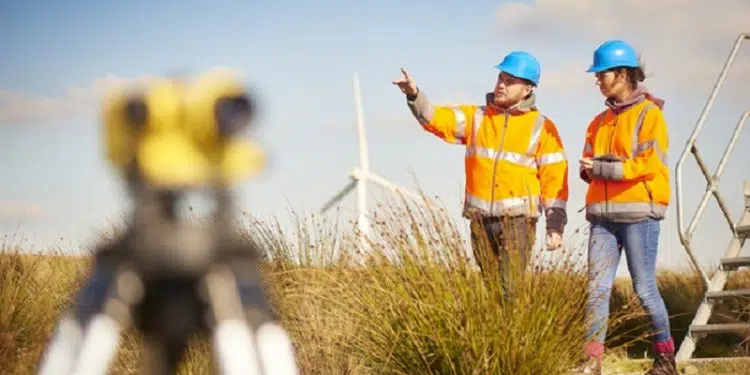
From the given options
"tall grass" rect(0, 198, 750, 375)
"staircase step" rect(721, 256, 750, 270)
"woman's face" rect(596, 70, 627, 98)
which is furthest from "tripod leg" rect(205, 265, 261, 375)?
"staircase step" rect(721, 256, 750, 270)

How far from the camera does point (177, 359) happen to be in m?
1.86

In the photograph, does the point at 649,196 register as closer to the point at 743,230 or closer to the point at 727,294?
the point at 727,294

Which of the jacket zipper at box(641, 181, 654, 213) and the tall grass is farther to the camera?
the jacket zipper at box(641, 181, 654, 213)

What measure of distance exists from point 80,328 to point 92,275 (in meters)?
0.11

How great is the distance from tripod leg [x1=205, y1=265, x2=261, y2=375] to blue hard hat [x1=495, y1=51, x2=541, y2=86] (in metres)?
4.18

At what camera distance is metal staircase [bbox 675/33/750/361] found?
288 inches

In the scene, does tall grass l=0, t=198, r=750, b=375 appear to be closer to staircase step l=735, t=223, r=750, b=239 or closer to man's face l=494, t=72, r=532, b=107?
man's face l=494, t=72, r=532, b=107

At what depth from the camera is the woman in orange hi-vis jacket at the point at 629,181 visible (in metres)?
5.86

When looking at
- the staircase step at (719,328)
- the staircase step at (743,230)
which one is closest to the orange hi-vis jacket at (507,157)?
the staircase step at (719,328)

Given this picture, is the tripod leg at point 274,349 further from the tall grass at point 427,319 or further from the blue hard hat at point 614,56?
the blue hard hat at point 614,56

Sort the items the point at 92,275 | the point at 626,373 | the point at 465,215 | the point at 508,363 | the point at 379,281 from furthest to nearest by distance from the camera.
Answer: the point at 626,373, the point at 465,215, the point at 379,281, the point at 508,363, the point at 92,275

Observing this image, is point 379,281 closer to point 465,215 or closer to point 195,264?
point 465,215

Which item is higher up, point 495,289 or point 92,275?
point 495,289

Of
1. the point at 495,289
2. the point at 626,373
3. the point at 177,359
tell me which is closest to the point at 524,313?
the point at 495,289
